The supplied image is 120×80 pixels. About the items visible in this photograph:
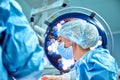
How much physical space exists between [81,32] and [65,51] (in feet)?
0.69

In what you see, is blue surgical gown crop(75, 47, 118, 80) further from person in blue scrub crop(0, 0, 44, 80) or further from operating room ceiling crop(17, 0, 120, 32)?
operating room ceiling crop(17, 0, 120, 32)

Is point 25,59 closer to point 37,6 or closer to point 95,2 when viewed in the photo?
point 37,6

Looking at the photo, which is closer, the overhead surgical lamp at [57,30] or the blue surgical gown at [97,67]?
the blue surgical gown at [97,67]

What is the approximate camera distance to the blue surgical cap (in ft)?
5.96

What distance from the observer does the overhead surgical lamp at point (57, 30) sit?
1.90 m

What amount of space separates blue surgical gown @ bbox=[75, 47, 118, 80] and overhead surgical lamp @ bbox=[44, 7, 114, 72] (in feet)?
0.88

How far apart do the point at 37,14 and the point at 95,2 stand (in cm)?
222

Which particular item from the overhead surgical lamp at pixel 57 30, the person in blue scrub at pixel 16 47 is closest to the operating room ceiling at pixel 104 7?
the overhead surgical lamp at pixel 57 30

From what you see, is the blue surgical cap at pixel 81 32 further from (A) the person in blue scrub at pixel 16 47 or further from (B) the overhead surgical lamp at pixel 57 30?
(A) the person in blue scrub at pixel 16 47

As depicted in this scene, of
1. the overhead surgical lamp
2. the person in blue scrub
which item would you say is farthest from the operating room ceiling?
the person in blue scrub

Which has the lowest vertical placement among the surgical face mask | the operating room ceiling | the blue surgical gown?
the blue surgical gown

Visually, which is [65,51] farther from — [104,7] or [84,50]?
[104,7]

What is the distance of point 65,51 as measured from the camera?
1.95 m

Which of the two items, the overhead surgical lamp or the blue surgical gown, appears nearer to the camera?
the blue surgical gown
